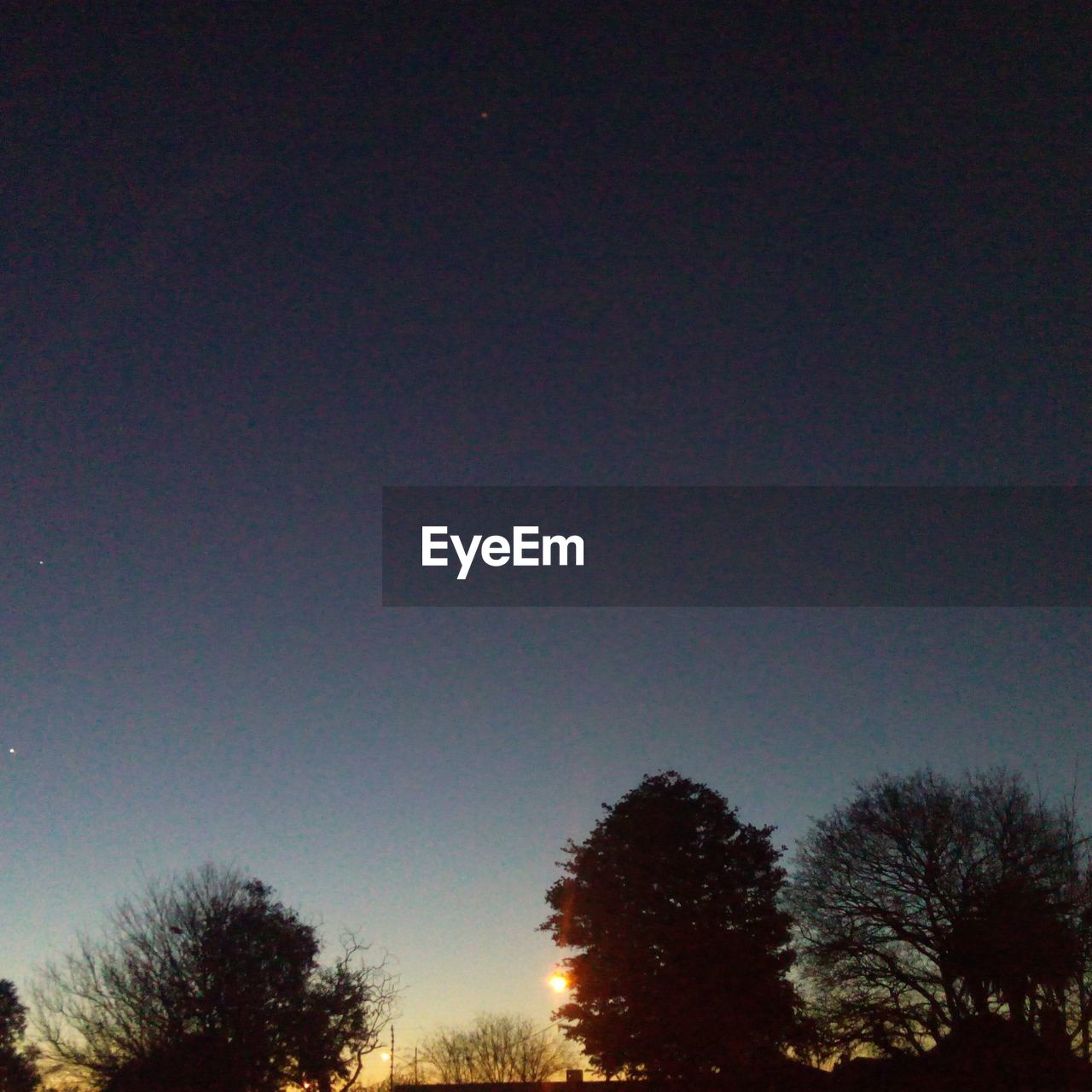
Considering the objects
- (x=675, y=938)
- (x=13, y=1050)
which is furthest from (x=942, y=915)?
(x=13, y=1050)

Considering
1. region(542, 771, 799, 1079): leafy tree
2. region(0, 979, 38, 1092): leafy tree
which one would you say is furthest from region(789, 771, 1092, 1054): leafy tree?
region(0, 979, 38, 1092): leafy tree

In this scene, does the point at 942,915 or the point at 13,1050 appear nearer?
the point at 942,915

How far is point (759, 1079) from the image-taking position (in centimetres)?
2997

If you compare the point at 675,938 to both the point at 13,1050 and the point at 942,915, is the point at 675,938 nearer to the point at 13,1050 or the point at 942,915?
the point at 942,915

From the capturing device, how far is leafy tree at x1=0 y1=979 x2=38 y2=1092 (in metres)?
35.0

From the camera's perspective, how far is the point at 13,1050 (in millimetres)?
48688

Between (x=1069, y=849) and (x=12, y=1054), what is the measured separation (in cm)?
4311

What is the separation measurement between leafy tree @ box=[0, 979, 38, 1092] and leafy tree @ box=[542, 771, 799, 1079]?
16205 millimetres

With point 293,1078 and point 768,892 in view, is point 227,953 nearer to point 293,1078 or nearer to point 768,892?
point 293,1078

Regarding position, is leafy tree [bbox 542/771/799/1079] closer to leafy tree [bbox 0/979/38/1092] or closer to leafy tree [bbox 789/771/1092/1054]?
leafy tree [bbox 789/771/1092/1054]

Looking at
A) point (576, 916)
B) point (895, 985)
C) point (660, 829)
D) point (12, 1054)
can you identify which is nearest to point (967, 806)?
point (895, 985)

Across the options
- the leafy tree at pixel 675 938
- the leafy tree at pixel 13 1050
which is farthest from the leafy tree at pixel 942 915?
the leafy tree at pixel 13 1050

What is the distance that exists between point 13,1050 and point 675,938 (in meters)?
35.1

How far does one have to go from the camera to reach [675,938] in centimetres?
3045
